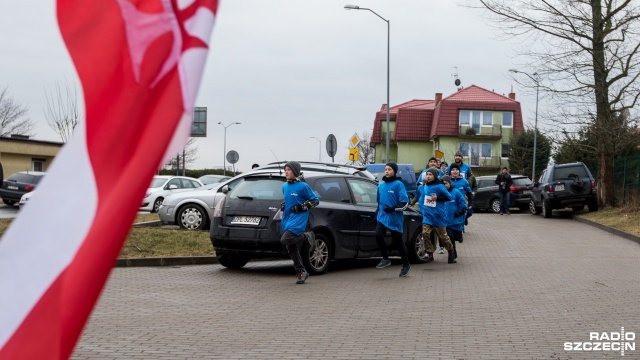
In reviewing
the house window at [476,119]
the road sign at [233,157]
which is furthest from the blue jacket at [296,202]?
the house window at [476,119]

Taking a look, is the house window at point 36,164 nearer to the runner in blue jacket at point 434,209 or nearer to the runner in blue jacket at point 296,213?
the runner in blue jacket at point 434,209

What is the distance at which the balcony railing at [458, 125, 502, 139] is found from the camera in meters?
85.2

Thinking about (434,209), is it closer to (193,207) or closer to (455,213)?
(455,213)

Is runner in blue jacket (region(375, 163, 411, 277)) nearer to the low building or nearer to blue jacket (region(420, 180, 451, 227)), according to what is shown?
blue jacket (region(420, 180, 451, 227))

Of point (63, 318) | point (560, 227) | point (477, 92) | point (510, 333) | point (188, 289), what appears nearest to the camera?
point (63, 318)

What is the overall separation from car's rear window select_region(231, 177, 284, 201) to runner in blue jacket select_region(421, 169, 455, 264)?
299cm

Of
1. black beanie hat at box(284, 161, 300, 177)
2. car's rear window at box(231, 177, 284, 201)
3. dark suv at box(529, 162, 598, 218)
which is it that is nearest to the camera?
black beanie hat at box(284, 161, 300, 177)

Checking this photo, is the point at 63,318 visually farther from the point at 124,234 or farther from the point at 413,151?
the point at 413,151

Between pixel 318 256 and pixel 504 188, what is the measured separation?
865 inches

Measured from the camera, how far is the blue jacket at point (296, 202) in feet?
44.0

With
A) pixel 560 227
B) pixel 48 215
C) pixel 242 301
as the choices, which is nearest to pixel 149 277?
pixel 242 301

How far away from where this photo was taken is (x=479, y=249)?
19828 mm

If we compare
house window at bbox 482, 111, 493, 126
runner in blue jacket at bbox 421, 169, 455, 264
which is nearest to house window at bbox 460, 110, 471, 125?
house window at bbox 482, 111, 493, 126

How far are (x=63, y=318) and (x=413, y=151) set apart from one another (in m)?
91.7
